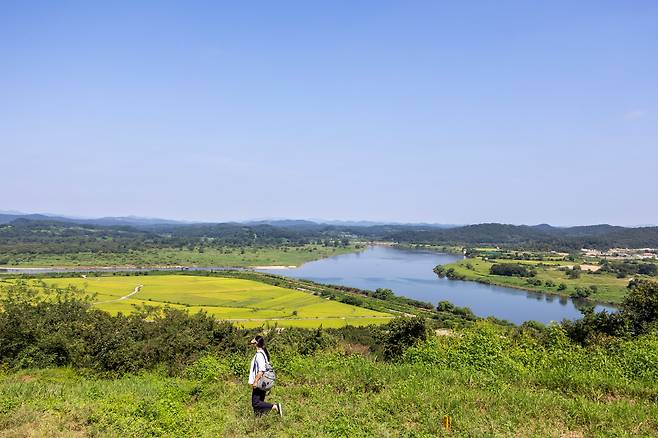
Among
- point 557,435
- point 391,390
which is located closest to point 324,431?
point 391,390

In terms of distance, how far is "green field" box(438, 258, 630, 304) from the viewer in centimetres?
6844

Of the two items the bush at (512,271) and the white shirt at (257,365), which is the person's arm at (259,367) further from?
the bush at (512,271)

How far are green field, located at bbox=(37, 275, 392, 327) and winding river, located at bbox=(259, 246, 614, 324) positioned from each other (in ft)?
59.1

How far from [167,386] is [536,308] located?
61.2 meters

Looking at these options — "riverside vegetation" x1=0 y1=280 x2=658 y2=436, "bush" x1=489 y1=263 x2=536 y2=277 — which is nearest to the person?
"riverside vegetation" x1=0 y1=280 x2=658 y2=436

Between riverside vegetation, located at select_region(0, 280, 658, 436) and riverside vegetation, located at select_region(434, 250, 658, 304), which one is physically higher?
riverside vegetation, located at select_region(0, 280, 658, 436)

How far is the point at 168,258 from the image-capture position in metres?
118

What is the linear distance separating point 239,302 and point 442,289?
1493 inches

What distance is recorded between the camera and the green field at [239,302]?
44188 millimetres

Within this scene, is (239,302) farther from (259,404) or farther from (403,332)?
(259,404)

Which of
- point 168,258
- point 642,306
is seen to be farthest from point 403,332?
point 168,258

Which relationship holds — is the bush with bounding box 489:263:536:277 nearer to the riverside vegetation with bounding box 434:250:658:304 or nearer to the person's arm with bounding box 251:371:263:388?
the riverside vegetation with bounding box 434:250:658:304

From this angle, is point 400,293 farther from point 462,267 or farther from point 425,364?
point 425,364

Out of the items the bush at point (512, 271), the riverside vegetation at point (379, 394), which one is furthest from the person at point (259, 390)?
the bush at point (512, 271)
